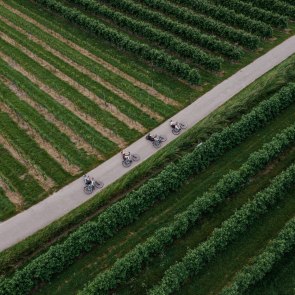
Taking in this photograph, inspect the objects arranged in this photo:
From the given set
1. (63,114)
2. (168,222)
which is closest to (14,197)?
(63,114)

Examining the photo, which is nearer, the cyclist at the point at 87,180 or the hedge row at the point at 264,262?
the hedge row at the point at 264,262

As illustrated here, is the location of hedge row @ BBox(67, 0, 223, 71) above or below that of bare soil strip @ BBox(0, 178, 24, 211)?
above

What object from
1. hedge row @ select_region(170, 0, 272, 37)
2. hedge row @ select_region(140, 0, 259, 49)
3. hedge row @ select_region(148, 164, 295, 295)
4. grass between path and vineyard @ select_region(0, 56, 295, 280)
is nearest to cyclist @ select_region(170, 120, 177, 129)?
grass between path and vineyard @ select_region(0, 56, 295, 280)

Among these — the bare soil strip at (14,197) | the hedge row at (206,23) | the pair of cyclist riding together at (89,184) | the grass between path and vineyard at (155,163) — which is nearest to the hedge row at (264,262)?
the grass between path and vineyard at (155,163)

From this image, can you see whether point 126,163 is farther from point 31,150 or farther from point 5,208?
point 5,208

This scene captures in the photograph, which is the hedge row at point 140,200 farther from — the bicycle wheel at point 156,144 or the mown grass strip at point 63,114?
the mown grass strip at point 63,114

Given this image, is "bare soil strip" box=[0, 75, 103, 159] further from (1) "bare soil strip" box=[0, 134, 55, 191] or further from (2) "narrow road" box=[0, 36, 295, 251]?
(1) "bare soil strip" box=[0, 134, 55, 191]

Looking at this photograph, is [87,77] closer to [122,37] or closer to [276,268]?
[122,37]
